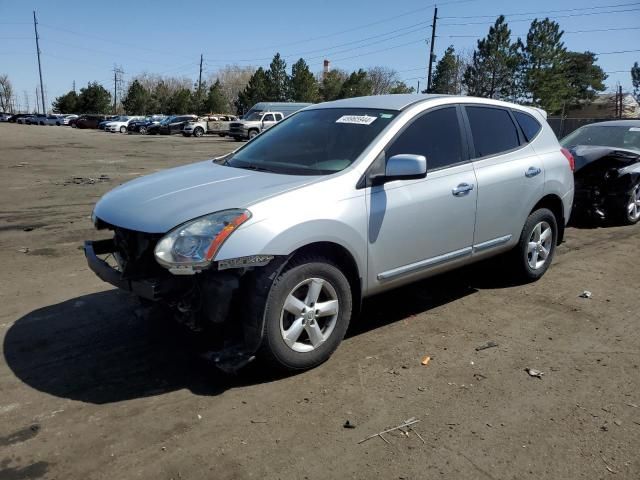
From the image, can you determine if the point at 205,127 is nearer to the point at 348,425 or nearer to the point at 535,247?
the point at 535,247

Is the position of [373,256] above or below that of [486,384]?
above

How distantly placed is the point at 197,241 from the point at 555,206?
3.97m

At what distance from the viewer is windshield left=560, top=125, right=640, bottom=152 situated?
8859mm

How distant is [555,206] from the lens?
5.56 metres

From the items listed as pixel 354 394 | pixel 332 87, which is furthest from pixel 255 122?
pixel 332 87

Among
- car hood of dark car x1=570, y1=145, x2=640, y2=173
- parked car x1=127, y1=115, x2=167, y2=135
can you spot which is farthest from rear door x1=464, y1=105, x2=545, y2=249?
parked car x1=127, y1=115, x2=167, y2=135

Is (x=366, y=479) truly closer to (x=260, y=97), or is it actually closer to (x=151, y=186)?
(x=151, y=186)

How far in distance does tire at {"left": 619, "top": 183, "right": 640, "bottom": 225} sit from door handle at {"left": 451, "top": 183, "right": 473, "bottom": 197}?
5251mm

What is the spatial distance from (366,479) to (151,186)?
2.56m

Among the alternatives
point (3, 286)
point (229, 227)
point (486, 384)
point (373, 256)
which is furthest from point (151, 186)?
point (486, 384)

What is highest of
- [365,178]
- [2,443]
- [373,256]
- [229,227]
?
[365,178]

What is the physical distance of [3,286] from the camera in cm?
522

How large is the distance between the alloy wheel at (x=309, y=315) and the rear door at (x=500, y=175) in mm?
1646

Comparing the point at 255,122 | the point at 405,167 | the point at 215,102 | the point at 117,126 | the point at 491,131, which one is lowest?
the point at 117,126
